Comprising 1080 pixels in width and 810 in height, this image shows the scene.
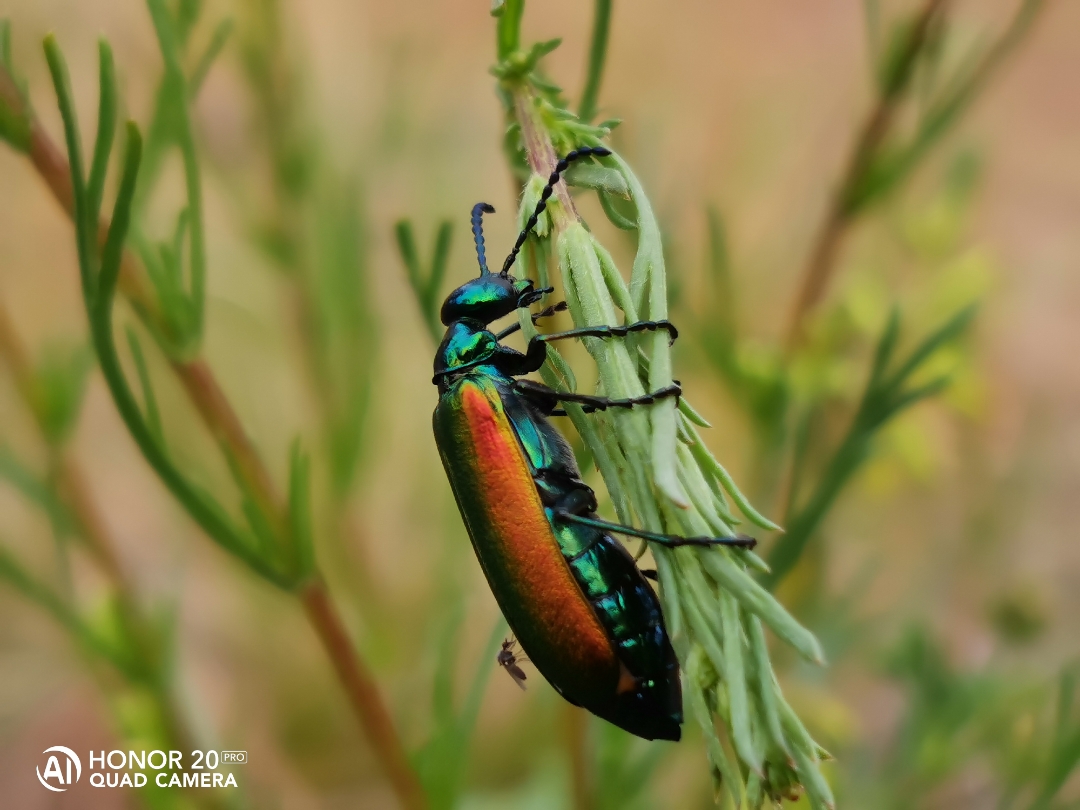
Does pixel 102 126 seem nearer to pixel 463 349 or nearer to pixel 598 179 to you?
pixel 598 179

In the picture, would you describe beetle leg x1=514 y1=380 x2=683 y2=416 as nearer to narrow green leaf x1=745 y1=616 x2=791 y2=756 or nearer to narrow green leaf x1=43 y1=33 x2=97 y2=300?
narrow green leaf x1=745 y1=616 x2=791 y2=756

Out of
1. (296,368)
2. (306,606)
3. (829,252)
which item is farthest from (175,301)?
(296,368)

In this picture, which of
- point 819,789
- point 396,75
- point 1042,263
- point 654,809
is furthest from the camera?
point 1042,263

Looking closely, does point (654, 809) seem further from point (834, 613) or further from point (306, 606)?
point (306, 606)

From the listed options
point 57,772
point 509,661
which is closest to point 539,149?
point 509,661

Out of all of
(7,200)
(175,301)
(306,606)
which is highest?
(7,200)

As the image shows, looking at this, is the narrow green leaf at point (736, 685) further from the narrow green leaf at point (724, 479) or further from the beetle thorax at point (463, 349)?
the beetle thorax at point (463, 349)

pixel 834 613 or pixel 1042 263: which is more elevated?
pixel 1042 263
